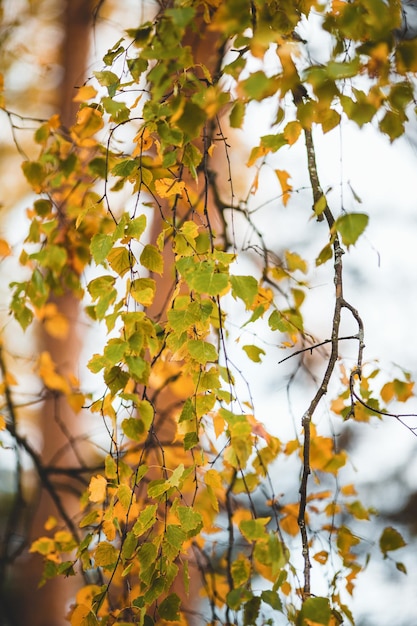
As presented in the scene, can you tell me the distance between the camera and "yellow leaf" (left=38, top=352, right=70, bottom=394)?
1338mm

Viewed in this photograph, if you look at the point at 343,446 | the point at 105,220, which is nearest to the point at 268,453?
the point at 343,446

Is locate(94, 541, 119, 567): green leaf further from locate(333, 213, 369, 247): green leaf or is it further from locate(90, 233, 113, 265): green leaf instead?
locate(333, 213, 369, 247): green leaf

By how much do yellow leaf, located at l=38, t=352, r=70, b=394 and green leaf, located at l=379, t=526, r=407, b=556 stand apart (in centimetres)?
80

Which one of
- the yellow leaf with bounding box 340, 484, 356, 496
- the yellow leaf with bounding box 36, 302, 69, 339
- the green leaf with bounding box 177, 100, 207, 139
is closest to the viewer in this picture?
the green leaf with bounding box 177, 100, 207, 139

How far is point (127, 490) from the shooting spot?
68 centimetres

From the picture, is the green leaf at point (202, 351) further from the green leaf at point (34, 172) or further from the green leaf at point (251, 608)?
the green leaf at point (34, 172)

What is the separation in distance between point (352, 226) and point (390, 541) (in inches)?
32.4

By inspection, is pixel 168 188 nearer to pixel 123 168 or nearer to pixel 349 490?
pixel 123 168

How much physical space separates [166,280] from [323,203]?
69 cm

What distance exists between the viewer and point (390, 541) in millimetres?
1088

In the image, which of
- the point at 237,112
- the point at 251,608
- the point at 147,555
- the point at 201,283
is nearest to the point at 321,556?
the point at 251,608

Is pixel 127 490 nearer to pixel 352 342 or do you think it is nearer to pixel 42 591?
pixel 352 342

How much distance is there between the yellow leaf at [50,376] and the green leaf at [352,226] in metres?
0.98

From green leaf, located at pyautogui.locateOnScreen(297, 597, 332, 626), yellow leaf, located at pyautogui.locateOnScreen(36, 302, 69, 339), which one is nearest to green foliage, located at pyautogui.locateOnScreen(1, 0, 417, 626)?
green leaf, located at pyautogui.locateOnScreen(297, 597, 332, 626)
